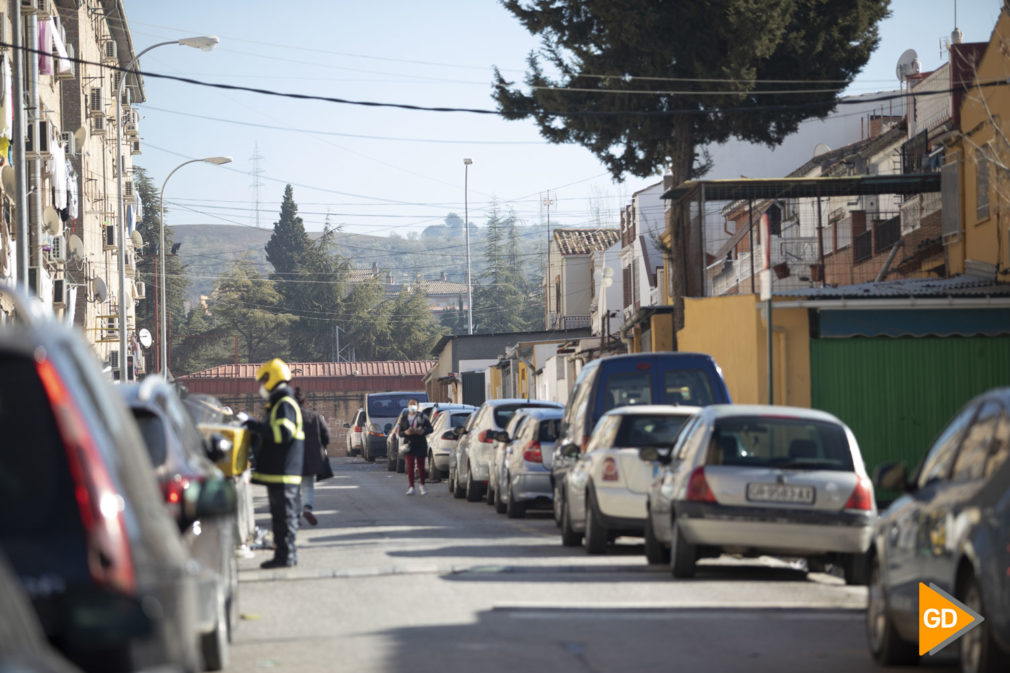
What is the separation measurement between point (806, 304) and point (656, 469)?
8.65 meters

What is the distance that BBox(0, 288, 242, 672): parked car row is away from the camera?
3.63 meters

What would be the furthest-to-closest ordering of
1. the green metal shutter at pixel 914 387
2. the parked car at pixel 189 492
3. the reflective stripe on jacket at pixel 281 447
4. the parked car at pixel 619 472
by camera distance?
the green metal shutter at pixel 914 387
the parked car at pixel 619 472
the reflective stripe on jacket at pixel 281 447
the parked car at pixel 189 492

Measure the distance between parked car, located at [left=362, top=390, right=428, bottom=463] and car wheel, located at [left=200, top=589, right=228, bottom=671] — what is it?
1672 inches

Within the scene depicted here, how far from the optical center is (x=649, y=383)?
18812mm

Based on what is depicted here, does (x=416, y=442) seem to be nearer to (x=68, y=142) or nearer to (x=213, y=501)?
(x=68, y=142)

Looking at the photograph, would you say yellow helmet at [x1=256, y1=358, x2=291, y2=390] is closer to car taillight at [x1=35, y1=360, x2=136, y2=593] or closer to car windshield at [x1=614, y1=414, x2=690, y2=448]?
car windshield at [x1=614, y1=414, x2=690, y2=448]

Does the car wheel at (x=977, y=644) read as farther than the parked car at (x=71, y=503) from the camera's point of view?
Yes

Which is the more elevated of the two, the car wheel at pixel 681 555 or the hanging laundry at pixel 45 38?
the hanging laundry at pixel 45 38

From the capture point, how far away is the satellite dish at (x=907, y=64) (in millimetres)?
43375

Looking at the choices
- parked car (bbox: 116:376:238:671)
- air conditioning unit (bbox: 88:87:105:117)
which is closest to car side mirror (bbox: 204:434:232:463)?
parked car (bbox: 116:376:238:671)

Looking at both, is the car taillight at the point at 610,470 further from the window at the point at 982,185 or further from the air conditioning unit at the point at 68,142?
the air conditioning unit at the point at 68,142

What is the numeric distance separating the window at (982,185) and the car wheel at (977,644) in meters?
21.0

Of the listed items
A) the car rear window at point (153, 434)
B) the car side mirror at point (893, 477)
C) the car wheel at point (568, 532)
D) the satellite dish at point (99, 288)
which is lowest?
the car wheel at point (568, 532)

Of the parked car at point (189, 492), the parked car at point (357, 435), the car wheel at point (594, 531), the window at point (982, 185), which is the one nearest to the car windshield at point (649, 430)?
the car wheel at point (594, 531)
